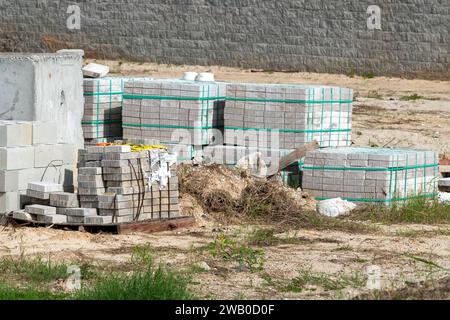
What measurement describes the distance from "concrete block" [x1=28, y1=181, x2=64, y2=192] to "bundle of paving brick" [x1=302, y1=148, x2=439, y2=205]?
325cm

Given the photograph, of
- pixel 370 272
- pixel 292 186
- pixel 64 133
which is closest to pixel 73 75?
pixel 64 133

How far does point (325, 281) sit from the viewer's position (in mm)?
9203

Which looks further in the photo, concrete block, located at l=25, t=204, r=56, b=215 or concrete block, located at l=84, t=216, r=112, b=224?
concrete block, located at l=25, t=204, r=56, b=215

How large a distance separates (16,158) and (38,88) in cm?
130

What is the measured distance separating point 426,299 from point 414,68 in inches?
629

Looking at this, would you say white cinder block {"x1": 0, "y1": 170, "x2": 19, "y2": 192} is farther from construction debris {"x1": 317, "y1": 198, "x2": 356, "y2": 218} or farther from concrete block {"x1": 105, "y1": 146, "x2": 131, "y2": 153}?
construction debris {"x1": 317, "y1": 198, "x2": 356, "y2": 218}

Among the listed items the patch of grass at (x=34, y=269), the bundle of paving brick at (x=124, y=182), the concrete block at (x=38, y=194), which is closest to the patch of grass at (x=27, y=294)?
the patch of grass at (x=34, y=269)

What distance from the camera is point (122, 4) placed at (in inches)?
1054

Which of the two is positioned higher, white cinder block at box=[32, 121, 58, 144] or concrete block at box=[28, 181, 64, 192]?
white cinder block at box=[32, 121, 58, 144]

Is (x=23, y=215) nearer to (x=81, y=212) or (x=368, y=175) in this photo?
(x=81, y=212)

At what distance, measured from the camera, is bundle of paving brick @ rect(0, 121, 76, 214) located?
37.9ft

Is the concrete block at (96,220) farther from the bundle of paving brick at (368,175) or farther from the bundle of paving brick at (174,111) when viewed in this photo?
the bundle of paving brick at (368,175)

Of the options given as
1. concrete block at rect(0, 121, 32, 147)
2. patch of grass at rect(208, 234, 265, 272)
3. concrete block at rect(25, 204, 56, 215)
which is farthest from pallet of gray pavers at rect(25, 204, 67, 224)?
patch of grass at rect(208, 234, 265, 272)

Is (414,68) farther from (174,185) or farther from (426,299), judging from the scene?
(426,299)
